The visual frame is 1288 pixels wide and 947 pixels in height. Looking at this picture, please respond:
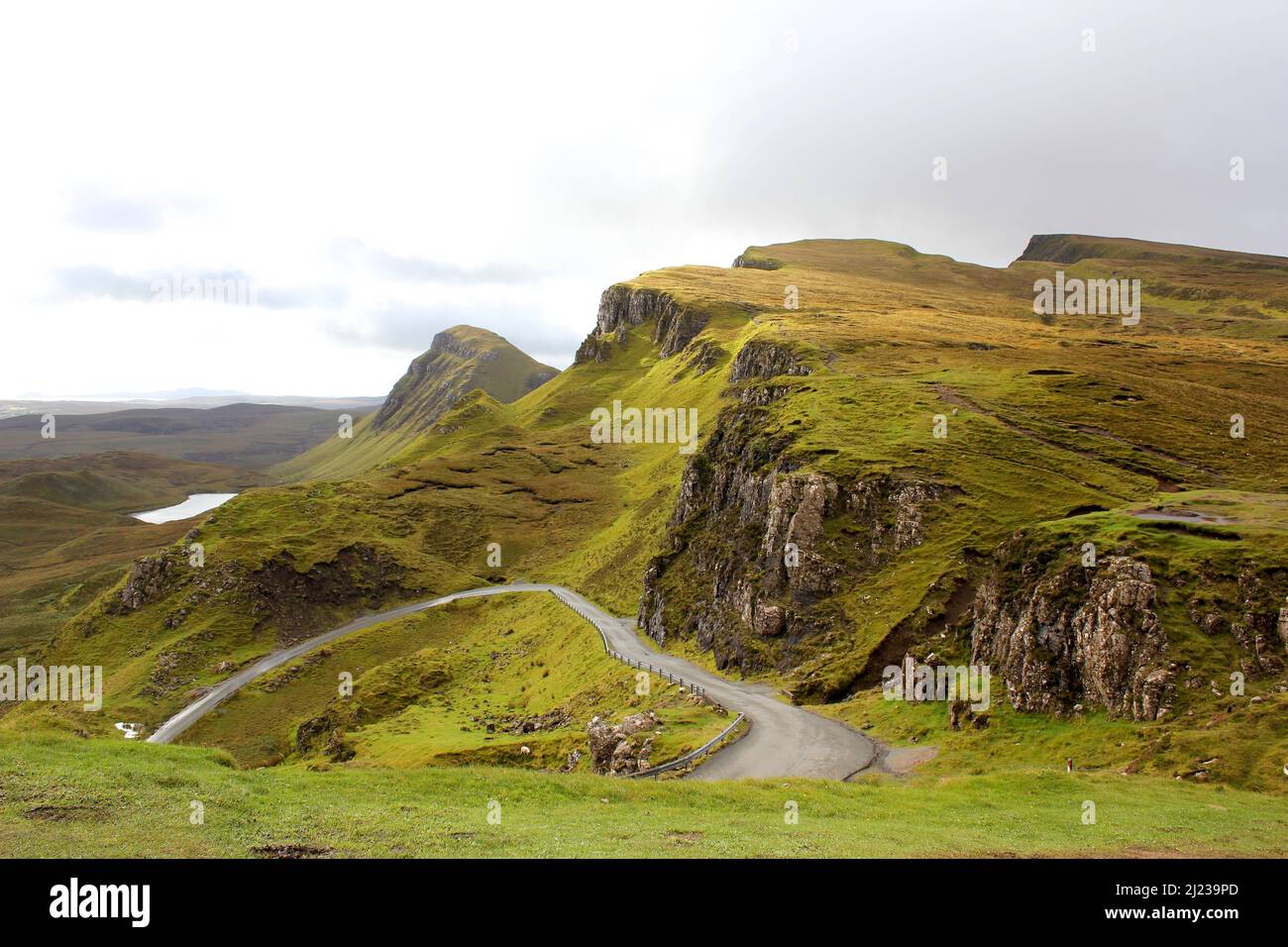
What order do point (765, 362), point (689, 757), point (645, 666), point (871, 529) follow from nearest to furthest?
point (689, 757) < point (871, 529) < point (645, 666) < point (765, 362)

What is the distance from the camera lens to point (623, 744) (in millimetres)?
42156

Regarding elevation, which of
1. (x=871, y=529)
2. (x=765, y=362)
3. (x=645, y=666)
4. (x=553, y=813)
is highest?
(x=765, y=362)

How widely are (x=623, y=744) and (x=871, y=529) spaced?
30665 millimetres

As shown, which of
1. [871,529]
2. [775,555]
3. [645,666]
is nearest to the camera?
[871,529]

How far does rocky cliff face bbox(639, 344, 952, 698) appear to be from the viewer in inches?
2320

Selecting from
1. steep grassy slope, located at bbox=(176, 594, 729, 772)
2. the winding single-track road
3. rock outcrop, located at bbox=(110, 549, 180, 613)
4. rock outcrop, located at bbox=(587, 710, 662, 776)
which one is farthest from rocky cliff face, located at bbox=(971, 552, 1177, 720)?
rock outcrop, located at bbox=(110, 549, 180, 613)

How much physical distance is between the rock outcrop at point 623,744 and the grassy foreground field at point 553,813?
1174 centimetres

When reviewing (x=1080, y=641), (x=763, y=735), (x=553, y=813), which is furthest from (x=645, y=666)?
(x=553, y=813)

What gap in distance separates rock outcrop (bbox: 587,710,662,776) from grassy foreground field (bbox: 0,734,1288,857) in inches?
462

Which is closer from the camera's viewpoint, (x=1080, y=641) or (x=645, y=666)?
(x=1080, y=641)

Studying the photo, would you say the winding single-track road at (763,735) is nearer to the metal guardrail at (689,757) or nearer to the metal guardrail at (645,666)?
the metal guardrail at (645,666)

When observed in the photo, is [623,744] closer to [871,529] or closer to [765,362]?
[871,529]

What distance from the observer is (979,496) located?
6147 cm

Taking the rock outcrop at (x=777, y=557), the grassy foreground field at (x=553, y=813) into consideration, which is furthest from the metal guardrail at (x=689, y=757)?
the rock outcrop at (x=777, y=557)
